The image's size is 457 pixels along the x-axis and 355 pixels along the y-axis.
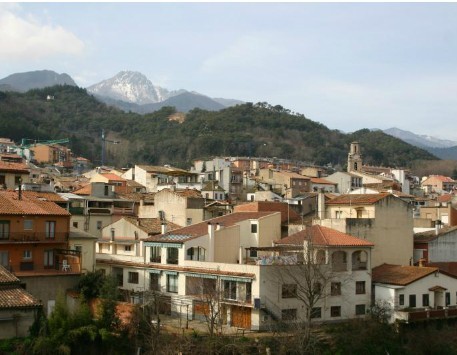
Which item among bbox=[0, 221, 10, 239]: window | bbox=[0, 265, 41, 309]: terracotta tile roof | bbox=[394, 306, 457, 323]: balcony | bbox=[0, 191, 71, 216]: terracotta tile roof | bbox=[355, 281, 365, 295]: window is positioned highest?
bbox=[0, 191, 71, 216]: terracotta tile roof

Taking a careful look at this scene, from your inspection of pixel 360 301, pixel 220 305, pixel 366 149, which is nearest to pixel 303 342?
pixel 220 305

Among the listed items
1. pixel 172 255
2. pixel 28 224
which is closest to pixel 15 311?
pixel 28 224

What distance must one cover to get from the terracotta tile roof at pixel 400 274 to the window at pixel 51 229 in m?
20.2

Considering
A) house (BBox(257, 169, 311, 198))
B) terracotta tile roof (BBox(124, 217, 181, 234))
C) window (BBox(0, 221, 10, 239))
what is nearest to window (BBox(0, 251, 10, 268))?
window (BBox(0, 221, 10, 239))

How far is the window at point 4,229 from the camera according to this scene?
40469 mm

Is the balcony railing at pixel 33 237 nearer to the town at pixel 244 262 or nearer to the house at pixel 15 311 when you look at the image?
the town at pixel 244 262

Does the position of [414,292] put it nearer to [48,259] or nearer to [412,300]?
[412,300]

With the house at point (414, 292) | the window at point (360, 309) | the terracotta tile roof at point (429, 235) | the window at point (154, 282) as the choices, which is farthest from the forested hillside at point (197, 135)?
the window at point (360, 309)

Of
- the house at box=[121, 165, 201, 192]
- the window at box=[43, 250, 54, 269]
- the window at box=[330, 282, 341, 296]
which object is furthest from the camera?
the house at box=[121, 165, 201, 192]

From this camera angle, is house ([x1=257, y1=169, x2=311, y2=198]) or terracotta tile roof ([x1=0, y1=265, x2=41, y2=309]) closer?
terracotta tile roof ([x1=0, y1=265, x2=41, y2=309])

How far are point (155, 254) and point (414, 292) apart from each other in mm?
16682

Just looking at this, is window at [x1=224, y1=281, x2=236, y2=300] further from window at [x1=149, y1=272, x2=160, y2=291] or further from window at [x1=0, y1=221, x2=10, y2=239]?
window at [x1=0, y1=221, x2=10, y2=239]

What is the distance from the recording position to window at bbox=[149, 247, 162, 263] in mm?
45906

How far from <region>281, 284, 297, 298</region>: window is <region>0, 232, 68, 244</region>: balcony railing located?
1368 centimetres
